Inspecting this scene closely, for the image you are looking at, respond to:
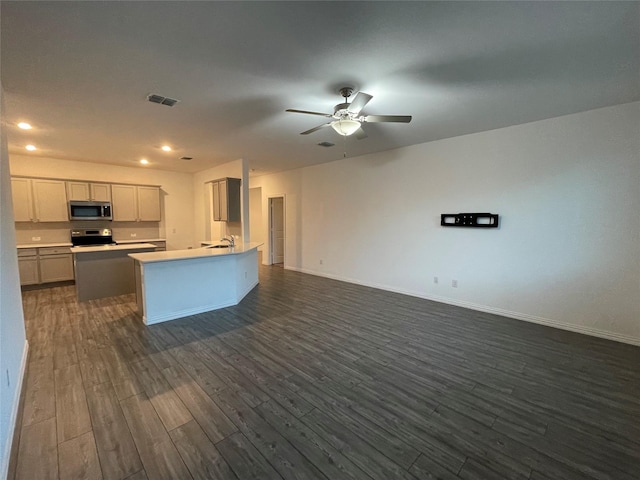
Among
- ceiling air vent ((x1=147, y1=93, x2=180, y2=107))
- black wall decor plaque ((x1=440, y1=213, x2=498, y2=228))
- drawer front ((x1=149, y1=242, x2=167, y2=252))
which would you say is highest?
ceiling air vent ((x1=147, y1=93, x2=180, y2=107))

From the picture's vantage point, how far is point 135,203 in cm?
680

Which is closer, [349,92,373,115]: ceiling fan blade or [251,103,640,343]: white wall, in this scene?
[349,92,373,115]: ceiling fan blade

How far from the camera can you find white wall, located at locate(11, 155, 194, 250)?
5.76 metres

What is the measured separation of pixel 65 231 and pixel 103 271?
2.23 m

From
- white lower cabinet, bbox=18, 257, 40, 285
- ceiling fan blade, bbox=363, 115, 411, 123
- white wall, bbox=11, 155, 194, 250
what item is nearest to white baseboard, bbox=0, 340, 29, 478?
ceiling fan blade, bbox=363, 115, 411, 123

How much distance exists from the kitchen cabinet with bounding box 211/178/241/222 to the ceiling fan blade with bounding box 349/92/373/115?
4.20 meters

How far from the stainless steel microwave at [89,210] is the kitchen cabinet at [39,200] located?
0.13 metres

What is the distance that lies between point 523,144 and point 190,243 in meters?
7.94

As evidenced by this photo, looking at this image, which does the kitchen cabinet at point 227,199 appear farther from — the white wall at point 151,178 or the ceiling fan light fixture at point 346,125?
the ceiling fan light fixture at point 346,125

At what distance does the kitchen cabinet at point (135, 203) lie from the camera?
6.53 metres

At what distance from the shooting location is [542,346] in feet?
10.4

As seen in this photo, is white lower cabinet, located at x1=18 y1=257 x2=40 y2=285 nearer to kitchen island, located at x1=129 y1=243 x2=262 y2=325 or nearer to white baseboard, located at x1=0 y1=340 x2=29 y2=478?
kitchen island, located at x1=129 y1=243 x2=262 y2=325

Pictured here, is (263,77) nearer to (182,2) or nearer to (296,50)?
(296,50)

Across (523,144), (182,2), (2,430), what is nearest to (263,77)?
(182,2)
